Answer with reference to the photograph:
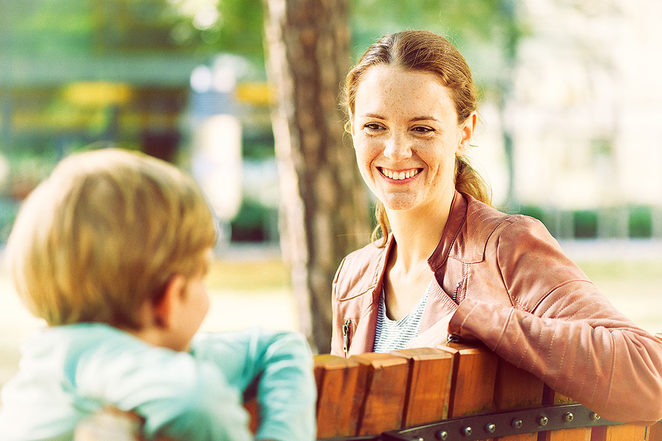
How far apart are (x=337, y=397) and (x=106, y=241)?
0.66 meters

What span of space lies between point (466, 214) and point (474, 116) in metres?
0.40

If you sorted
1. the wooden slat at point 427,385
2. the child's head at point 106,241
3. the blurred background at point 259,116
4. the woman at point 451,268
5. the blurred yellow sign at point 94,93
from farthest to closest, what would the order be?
the blurred yellow sign at point 94,93 → the blurred background at point 259,116 → the woman at point 451,268 → the wooden slat at point 427,385 → the child's head at point 106,241

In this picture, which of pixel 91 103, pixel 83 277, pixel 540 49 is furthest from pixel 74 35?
pixel 83 277

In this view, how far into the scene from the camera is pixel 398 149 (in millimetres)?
2570

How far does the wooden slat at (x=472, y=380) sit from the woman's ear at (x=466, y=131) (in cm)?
88

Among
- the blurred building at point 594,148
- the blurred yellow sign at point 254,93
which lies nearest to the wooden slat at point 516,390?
the blurred building at point 594,148

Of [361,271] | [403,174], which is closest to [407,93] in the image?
[403,174]

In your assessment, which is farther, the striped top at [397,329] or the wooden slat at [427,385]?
the striped top at [397,329]

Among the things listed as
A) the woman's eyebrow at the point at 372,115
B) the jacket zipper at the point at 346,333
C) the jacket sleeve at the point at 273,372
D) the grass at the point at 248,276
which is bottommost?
the grass at the point at 248,276

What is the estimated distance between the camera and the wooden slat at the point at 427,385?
1923 millimetres

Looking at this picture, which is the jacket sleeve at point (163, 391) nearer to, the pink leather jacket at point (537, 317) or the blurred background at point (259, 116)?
the pink leather jacket at point (537, 317)

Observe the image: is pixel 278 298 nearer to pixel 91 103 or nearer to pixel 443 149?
pixel 91 103

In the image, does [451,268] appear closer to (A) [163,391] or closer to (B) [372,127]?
(B) [372,127]

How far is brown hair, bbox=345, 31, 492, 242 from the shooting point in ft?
8.46
